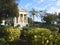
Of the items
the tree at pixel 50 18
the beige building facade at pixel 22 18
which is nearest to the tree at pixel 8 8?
the beige building facade at pixel 22 18

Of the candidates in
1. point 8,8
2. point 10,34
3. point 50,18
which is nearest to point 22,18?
point 50,18

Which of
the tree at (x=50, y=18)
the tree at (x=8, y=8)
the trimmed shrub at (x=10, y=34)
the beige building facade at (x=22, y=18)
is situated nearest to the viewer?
the trimmed shrub at (x=10, y=34)

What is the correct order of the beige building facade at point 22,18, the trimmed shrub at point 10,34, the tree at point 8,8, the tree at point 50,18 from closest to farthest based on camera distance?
the trimmed shrub at point 10,34 → the tree at point 8,8 → the beige building facade at point 22,18 → the tree at point 50,18

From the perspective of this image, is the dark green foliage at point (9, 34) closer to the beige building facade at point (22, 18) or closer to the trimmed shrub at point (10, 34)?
the trimmed shrub at point (10, 34)

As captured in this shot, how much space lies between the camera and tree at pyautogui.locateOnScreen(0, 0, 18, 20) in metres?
18.6

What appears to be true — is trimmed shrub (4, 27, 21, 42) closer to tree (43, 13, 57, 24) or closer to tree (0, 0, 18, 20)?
tree (0, 0, 18, 20)

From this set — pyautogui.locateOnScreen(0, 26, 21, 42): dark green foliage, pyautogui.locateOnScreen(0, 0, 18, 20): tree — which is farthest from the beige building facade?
pyautogui.locateOnScreen(0, 26, 21, 42): dark green foliage

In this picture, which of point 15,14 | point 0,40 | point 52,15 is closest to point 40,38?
point 0,40

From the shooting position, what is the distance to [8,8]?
64.8 feet

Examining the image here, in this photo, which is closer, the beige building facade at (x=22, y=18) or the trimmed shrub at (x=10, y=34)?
the trimmed shrub at (x=10, y=34)

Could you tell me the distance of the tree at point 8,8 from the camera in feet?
61.1

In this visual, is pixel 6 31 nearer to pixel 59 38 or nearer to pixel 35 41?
pixel 35 41

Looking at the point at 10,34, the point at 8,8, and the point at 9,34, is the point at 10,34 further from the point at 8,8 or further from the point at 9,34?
the point at 8,8

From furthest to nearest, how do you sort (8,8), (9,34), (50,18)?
(50,18) < (8,8) < (9,34)
